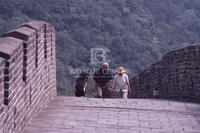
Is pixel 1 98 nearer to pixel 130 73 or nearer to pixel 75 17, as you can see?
pixel 130 73

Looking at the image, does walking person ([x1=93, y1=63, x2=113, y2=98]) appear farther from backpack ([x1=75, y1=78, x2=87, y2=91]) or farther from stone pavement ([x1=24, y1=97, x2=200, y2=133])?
stone pavement ([x1=24, y1=97, x2=200, y2=133])

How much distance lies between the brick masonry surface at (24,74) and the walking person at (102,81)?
2.62 metres

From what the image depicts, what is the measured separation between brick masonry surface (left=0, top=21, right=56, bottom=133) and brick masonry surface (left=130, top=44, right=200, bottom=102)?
3144mm

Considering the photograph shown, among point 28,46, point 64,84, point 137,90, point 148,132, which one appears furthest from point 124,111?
point 64,84

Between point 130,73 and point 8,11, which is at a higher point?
point 8,11

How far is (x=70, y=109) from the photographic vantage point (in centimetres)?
834

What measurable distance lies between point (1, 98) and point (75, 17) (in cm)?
4610

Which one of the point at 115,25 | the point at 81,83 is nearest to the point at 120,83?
the point at 81,83

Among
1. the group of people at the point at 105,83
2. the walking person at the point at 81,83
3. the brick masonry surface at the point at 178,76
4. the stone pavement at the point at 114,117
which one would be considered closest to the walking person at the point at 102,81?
the group of people at the point at 105,83

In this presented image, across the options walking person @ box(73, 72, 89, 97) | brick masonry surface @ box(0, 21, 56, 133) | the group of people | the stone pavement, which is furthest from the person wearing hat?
brick masonry surface @ box(0, 21, 56, 133)

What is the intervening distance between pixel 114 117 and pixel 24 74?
1.81 m

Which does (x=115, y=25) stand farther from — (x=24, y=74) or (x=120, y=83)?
(x=24, y=74)

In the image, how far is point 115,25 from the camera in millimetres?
51062

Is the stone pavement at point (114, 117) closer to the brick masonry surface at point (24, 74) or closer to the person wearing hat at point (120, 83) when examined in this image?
the brick masonry surface at point (24, 74)
